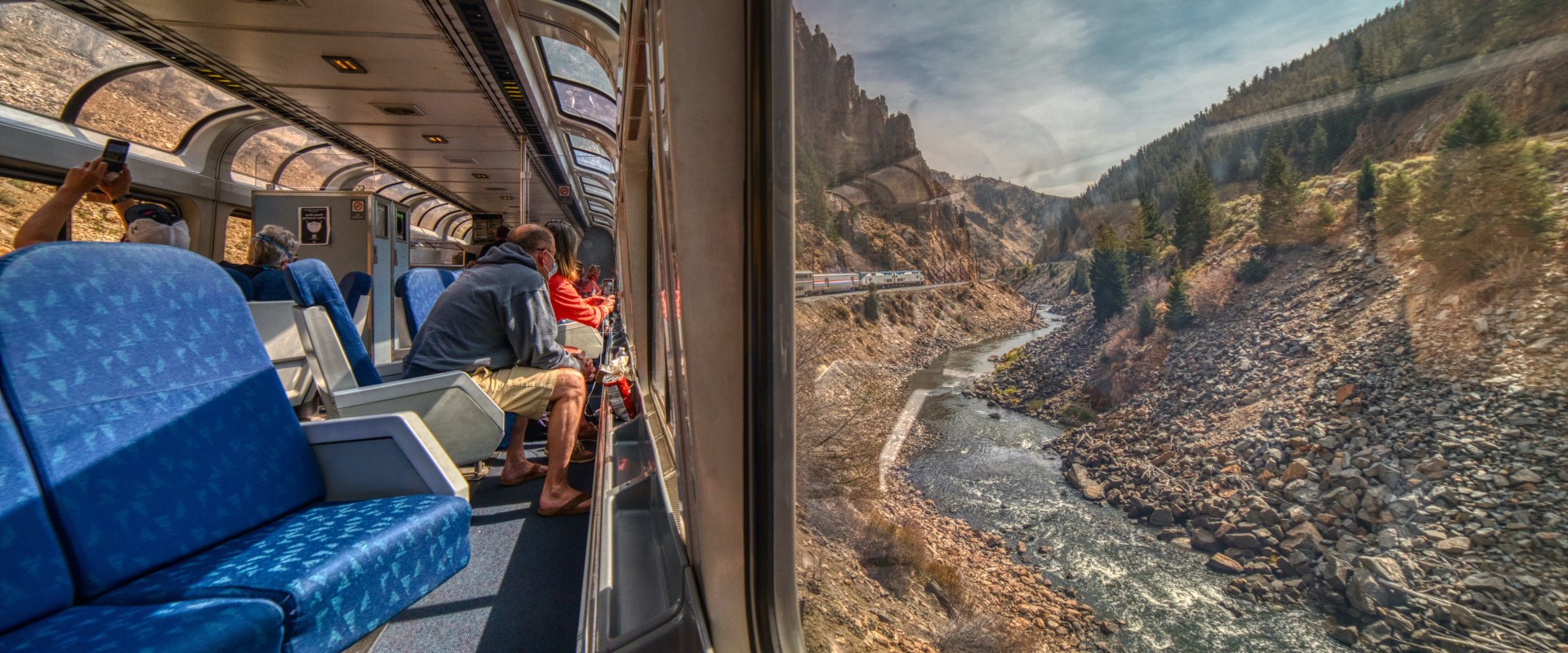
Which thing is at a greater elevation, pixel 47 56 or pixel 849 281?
pixel 47 56

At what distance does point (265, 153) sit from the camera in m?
8.22

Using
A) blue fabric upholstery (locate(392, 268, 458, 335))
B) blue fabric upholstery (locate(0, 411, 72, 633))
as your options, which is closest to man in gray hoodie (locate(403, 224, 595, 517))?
blue fabric upholstery (locate(392, 268, 458, 335))

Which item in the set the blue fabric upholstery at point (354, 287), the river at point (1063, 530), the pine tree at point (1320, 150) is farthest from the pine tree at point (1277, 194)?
the blue fabric upholstery at point (354, 287)

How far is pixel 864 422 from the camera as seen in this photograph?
942 mm

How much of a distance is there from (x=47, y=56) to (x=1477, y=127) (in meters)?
8.03

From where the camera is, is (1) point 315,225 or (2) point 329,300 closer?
(2) point 329,300

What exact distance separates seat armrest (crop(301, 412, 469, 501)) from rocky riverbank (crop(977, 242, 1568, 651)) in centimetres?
210

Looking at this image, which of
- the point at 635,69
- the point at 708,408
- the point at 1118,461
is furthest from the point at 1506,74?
the point at 635,69

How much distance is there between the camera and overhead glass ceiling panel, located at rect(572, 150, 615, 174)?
8664 mm

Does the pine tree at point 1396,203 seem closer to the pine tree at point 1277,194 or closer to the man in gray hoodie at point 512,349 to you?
the pine tree at point 1277,194

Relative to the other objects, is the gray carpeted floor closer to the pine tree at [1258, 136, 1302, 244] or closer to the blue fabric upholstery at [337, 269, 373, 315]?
the pine tree at [1258, 136, 1302, 244]

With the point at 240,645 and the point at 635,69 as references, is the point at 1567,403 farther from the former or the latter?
the point at 635,69

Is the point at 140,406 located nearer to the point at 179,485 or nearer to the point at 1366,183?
the point at 179,485

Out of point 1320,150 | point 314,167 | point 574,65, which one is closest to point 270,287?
point 574,65
